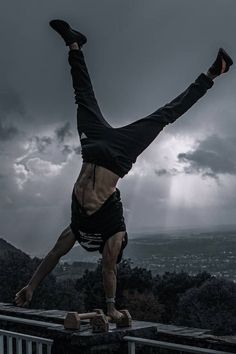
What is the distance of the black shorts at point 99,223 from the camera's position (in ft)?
11.9

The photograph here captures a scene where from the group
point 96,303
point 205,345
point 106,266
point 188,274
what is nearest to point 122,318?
point 106,266

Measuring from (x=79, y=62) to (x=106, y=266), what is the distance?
133 cm

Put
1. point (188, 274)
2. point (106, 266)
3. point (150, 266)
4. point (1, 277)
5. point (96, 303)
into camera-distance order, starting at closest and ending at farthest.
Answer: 1. point (106, 266)
2. point (1, 277)
3. point (96, 303)
4. point (150, 266)
5. point (188, 274)

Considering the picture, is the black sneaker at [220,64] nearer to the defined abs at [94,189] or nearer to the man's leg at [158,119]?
the man's leg at [158,119]

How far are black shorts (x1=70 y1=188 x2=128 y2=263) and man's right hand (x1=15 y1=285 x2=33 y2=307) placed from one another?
498 millimetres

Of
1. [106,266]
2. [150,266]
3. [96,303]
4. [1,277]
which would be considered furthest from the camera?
[150,266]

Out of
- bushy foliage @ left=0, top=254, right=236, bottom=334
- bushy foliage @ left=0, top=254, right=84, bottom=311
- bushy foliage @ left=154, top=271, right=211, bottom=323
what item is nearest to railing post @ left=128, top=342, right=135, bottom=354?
bushy foliage @ left=0, top=254, right=84, bottom=311

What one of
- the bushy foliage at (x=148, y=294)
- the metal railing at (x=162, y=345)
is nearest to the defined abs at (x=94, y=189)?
the metal railing at (x=162, y=345)

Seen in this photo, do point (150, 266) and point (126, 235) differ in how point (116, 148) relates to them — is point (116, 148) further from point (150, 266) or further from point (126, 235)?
point (150, 266)

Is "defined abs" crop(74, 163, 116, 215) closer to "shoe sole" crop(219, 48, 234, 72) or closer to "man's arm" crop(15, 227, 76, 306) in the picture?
"man's arm" crop(15, 227, 76, 306)

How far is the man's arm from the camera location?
378 cm

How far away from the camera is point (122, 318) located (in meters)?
3.77

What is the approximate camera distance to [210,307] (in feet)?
78.6

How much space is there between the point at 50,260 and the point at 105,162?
0.77 m
